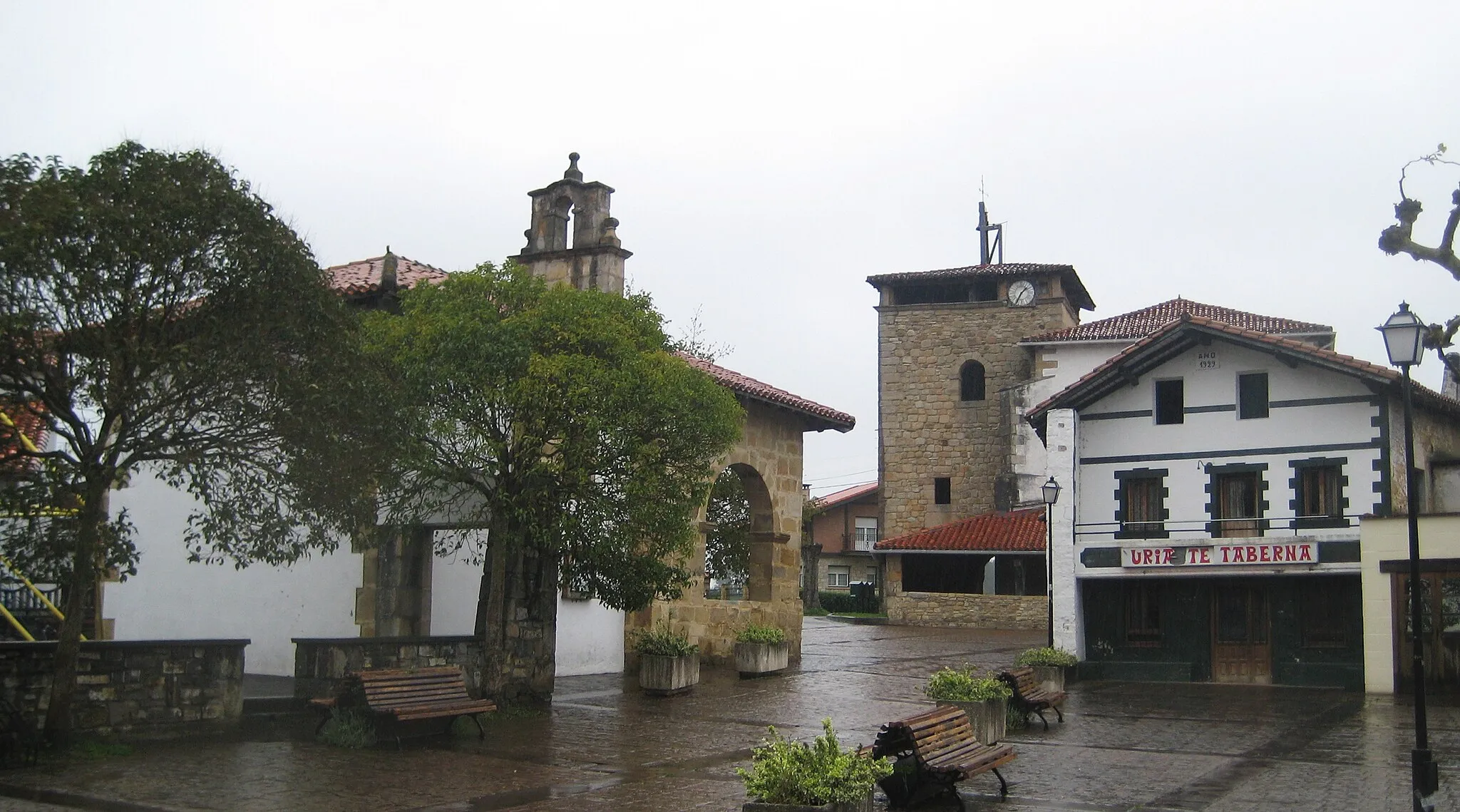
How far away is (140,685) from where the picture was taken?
1336 cm

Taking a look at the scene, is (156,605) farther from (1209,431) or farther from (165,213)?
(1209,431)

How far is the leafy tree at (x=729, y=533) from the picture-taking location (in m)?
37.0

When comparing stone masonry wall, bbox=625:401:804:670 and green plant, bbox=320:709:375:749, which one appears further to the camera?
stone masonry wall, bbox=625:401:804:670

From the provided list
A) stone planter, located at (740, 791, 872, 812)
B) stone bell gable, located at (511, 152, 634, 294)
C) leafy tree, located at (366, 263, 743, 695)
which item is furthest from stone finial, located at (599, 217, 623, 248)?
stone planter, located at (740, 791, 872, 812)

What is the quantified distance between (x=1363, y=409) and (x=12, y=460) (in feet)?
66.2

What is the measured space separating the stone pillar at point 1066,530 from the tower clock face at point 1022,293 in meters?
21.8

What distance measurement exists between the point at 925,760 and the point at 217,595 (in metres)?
14.3

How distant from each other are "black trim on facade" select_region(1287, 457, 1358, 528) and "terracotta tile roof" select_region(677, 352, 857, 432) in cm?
803

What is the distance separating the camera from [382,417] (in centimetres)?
1351

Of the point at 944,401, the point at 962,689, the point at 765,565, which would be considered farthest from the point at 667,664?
the point at 944,401

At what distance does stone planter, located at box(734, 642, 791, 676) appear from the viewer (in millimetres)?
22062

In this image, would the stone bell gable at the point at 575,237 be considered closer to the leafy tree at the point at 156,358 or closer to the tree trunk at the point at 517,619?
the tree trunk at the point at 517,619

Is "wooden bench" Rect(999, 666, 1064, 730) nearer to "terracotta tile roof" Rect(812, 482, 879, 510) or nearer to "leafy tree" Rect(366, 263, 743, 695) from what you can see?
"leafy tree" Rect(366, 263, 743, 695)

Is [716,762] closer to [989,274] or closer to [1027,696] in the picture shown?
[1027,696]
